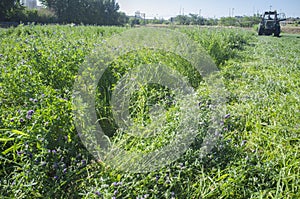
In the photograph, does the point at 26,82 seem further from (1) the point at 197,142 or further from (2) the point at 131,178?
(1) the point at 197,142

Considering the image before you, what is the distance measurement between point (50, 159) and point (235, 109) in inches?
91.2

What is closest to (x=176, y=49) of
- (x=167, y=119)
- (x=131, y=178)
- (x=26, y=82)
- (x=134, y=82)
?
(x=134, y=82)

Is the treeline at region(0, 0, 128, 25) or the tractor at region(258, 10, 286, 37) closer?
the tractor at region(258, 10, 286, 37)

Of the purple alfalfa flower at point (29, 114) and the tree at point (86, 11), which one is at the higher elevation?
the tree at point (86, 11)

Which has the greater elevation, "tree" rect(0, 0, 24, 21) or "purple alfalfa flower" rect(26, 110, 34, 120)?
"tree" rect(0, 0, 24, 21)

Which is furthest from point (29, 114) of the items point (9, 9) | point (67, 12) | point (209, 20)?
point (209, 20)

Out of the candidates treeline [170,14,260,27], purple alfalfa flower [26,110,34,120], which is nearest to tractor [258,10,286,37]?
treeline [170,14,260,27]

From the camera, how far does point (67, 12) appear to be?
33.4m

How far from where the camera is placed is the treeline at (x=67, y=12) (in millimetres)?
25611

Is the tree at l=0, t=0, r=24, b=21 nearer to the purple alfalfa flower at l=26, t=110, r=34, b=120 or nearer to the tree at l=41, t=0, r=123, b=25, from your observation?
the tree at l=41, t=0, r=123, b=25

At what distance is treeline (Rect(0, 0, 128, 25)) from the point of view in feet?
84.0

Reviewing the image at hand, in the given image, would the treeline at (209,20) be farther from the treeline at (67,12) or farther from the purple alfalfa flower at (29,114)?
the purple alfalfa flower at (29,114)

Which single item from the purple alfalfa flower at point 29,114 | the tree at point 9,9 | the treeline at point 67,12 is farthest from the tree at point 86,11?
the purple alfalfa flower at point 29,114

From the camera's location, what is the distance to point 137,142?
2.19 metres
